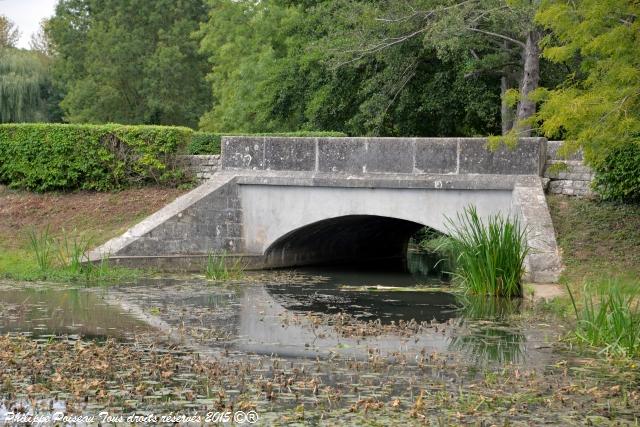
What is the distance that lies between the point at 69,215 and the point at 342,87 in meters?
8.60

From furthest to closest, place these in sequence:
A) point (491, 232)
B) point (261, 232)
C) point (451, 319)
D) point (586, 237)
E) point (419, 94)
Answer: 1. point (419, 94)
2. point (261, 232)
3. point (586, 237)
4. point (491, 232)
5. point (451, 319)

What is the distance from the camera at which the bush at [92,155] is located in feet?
66.6

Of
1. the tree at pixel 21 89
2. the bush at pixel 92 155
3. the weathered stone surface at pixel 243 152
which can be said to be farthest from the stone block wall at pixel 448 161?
the tree at pixel 21 89

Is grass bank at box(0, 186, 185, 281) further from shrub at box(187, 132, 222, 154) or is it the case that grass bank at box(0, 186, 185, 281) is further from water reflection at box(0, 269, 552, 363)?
water reflection at box(0, 269, 552, 363)

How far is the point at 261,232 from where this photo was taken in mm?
18734

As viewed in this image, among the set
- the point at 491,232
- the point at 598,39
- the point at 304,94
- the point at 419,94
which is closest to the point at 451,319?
the point at 491,232

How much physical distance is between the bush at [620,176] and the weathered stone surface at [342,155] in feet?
12.5

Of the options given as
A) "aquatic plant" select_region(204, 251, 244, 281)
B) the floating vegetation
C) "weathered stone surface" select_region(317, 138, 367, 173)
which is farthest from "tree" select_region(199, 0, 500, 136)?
the floating vegetation

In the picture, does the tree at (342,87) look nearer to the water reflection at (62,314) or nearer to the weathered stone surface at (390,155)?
the weathered stone surface at (390,155)

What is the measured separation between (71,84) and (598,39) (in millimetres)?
34480

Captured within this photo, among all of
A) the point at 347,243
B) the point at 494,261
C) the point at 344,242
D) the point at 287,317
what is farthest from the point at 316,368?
the point at 347,243

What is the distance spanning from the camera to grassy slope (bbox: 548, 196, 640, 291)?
14.2 m

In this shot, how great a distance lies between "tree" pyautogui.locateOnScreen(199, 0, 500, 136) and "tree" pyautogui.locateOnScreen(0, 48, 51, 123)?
999cm

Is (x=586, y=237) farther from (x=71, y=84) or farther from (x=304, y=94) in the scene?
(x=71, y=84)
